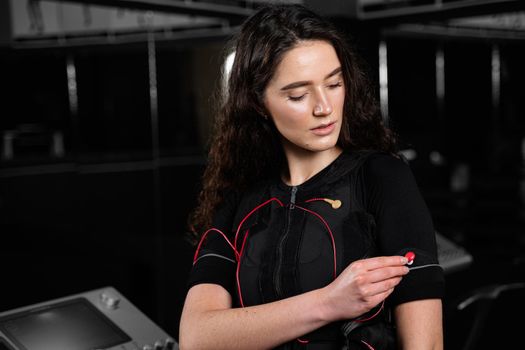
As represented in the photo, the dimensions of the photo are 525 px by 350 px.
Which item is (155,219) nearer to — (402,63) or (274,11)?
(402,63)

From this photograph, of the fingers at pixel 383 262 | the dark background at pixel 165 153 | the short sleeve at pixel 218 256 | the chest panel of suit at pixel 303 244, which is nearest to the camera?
the fingers at pixel 383 262

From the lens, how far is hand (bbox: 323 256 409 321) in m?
0.91

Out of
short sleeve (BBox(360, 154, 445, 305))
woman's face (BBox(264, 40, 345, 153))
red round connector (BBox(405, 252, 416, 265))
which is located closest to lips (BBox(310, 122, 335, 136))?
woman's face (BBox(264, 40, 345, 153))

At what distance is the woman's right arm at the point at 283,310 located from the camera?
0.91 m

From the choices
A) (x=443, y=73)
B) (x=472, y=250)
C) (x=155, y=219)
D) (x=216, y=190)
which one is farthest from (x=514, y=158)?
(x=155, y=219)

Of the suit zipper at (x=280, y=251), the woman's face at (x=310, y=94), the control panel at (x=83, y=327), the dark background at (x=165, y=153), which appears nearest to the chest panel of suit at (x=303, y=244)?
the suit zipper at (x=280, y=251)

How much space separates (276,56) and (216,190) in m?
0.39

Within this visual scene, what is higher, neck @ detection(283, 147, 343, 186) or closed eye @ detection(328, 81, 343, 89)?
closed eye @ detection(328, 81, 343, 89)

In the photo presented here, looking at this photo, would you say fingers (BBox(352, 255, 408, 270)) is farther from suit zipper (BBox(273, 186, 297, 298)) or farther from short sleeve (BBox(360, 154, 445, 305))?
suit zipper (BBox(273, 186, 297, 298))

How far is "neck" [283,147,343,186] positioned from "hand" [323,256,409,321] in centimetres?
31

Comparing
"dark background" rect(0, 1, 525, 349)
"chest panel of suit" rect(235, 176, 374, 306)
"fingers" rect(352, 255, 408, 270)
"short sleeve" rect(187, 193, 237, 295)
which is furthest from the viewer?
"dark background" rect(0, 1, 525, 349)

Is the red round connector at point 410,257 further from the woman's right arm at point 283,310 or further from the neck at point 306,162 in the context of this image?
the neck at point 306,162

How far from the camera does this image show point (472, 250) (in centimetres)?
261

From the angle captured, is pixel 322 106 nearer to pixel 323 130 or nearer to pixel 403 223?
pixel 323 130
